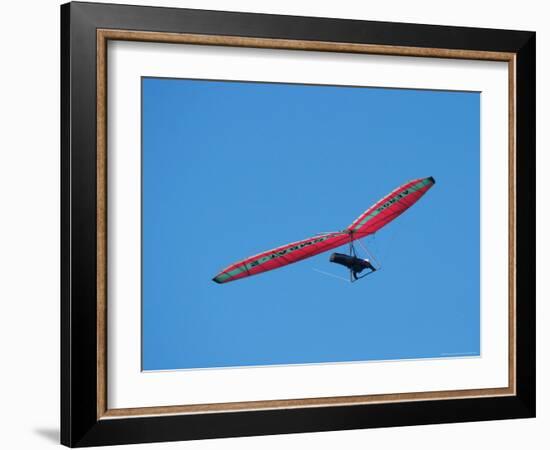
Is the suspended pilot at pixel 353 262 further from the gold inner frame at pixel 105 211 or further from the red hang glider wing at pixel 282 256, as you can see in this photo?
the gold inner frame at pixel 105 211

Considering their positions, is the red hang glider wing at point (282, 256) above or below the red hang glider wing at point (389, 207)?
below

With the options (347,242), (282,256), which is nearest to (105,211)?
(282,256)

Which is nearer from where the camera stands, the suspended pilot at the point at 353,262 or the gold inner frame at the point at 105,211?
the gold inner frame at the point at 105,211

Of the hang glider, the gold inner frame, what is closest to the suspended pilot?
the hang glider

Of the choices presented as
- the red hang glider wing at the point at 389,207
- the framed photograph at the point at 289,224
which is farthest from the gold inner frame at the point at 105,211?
the red hang glider wing at the point at 389,207

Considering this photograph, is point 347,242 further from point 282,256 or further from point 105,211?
point 105,211

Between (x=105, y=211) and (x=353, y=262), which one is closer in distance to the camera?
(x=105, y=211)

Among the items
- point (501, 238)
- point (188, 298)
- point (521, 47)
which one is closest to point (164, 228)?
point (188, 298)
